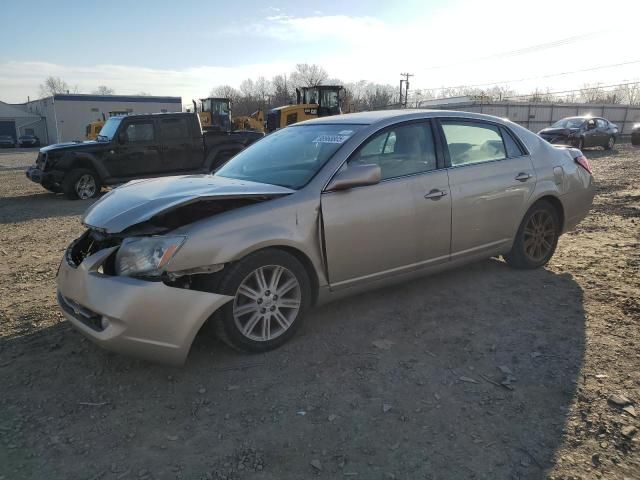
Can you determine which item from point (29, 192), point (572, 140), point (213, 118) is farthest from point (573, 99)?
point (29, 192)

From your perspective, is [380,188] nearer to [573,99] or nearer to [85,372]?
[85,372]

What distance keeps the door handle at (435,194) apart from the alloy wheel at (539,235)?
1.30 metres

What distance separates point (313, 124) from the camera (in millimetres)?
4570

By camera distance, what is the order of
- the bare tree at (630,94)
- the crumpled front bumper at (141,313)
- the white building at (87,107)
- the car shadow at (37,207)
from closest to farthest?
the crumpled front bumper at (141,313), the car shadow at (37,207), the white building at (87,107), the bare tree at (630,94)

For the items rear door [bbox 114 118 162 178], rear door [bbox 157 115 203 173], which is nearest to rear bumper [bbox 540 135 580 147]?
rear door [bbox 157 115 203 173]

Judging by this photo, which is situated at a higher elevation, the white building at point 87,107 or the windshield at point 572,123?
the white building at point 87,107

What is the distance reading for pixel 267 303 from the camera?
345cm

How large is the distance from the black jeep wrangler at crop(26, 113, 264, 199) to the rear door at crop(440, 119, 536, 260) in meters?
8.92

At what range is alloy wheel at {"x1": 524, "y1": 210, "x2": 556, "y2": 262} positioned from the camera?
5.00 metres

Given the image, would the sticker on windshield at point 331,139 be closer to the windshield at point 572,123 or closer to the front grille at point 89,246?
the front grille at point 89,246

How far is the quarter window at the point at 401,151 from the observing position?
3970 millimetres

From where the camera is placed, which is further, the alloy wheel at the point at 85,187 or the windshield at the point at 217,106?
the windshield at the point at 217,106

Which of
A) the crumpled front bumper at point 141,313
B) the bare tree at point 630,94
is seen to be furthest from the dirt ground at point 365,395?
the bare tree at point 630,94

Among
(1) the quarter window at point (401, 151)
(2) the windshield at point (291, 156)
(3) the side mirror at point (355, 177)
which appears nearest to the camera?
(3) the side mirror at point (355, 177)
